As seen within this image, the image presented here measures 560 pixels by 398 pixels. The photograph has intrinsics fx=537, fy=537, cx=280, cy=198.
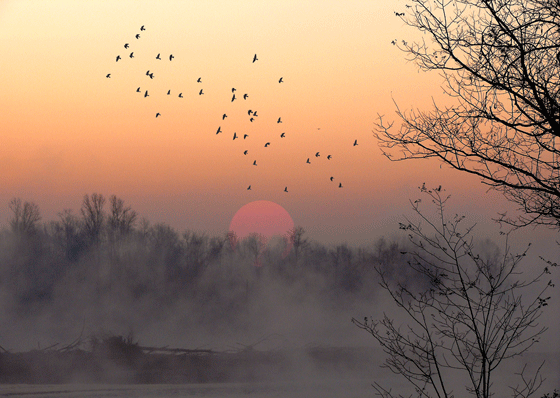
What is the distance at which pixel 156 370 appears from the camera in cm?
3434

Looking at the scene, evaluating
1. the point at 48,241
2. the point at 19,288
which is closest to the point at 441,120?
the point at 19,288

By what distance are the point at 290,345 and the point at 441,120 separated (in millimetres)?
36872

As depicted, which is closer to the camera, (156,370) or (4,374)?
(4,374)

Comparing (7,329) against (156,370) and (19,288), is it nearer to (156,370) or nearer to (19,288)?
(19,288)

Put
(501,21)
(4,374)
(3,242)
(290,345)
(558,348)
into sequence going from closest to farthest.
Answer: (501,21) → (4,374) → (290,345) → (558,348) → (3,242)

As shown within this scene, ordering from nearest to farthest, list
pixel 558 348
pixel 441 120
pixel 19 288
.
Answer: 1. pixel 441 120
2. pixel 558 348
3. pixel 19 288

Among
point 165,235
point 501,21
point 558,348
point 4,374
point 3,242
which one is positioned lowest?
point 4,374

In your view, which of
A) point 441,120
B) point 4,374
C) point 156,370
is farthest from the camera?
point 156,370

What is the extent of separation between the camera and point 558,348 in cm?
4712

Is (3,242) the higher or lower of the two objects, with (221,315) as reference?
higher

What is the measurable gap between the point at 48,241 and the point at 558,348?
52.6 meters

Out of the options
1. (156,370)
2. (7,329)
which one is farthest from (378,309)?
(7,329)

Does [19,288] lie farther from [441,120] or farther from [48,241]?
[441,120]

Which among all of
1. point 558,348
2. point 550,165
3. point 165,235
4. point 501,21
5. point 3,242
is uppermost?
point 165,235
